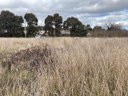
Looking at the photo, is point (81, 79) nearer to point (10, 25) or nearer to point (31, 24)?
point (10, 25)

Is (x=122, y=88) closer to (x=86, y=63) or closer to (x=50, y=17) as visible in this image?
(x=86, y=63)

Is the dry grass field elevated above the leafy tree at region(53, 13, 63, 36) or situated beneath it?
situated beneath

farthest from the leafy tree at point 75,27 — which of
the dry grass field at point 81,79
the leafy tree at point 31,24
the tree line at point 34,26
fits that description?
the dry grass field at point 81,79

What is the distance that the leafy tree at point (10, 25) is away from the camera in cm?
5853

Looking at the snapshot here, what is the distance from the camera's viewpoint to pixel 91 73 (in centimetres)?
492

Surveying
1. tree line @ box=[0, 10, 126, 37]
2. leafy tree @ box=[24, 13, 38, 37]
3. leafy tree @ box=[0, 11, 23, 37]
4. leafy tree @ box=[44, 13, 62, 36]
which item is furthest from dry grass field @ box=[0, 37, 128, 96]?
leafy tree @ box=[24, 13, 38, 37]

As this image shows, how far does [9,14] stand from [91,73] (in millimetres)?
61443

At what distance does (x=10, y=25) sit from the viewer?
60.5 m

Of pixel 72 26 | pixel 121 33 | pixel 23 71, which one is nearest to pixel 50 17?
pixel 72 26

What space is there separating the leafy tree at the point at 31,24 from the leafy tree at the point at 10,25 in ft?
4.97

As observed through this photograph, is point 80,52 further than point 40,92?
Yes

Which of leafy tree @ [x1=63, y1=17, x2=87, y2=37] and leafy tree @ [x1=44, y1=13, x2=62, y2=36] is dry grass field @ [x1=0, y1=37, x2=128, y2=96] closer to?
leafy tree @ [x1=63, y1=17, x2=87, y2=37]

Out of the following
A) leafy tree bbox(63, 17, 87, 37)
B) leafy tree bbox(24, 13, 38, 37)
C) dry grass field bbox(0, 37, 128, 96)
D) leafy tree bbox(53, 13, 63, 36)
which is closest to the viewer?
dry grass field bbox(0, 37, 128, 96)

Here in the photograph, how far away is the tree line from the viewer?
54.8 meters
